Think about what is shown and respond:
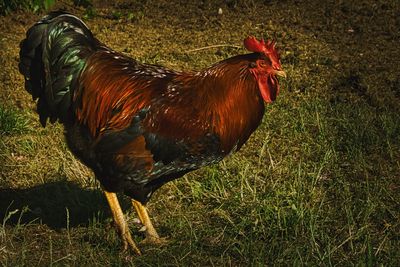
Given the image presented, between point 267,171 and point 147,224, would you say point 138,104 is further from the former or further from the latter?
point 267,171

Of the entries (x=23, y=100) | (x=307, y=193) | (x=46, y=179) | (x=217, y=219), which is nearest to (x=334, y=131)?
(x=307, y=193)

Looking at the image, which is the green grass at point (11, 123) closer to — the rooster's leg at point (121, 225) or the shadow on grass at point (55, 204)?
the shadow on grass at point (55, 204)

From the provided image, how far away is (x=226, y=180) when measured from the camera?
5.31 meters

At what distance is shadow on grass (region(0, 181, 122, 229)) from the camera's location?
509cm

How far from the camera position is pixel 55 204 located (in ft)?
17.4

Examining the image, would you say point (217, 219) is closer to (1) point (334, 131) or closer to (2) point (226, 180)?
(2) point (226, 180)

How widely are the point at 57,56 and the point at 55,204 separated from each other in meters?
1.20

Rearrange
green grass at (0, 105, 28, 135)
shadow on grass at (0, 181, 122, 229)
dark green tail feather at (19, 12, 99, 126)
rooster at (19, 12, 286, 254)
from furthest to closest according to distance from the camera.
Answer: green grass at (0, 105, 28, 135) → shadow on grass at (0, 181, 122, 229) → dark green tail feather at (19, 12, 99, 126) → rooster at (19, 12, 286, 254)

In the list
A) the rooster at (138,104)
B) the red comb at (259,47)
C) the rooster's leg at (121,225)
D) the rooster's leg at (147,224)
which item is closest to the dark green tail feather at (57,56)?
the rooster at (138,104)

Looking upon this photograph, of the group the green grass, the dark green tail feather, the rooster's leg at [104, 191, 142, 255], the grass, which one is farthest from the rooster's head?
the green grass

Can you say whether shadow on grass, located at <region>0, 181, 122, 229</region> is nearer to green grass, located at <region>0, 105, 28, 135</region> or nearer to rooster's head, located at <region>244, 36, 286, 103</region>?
green grass, located at <region>0, 105, 28, 135</region>

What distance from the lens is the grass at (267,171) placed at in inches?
175

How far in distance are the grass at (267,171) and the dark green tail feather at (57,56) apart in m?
0.77

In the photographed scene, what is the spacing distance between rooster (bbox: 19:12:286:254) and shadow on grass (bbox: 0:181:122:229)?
511 mm
